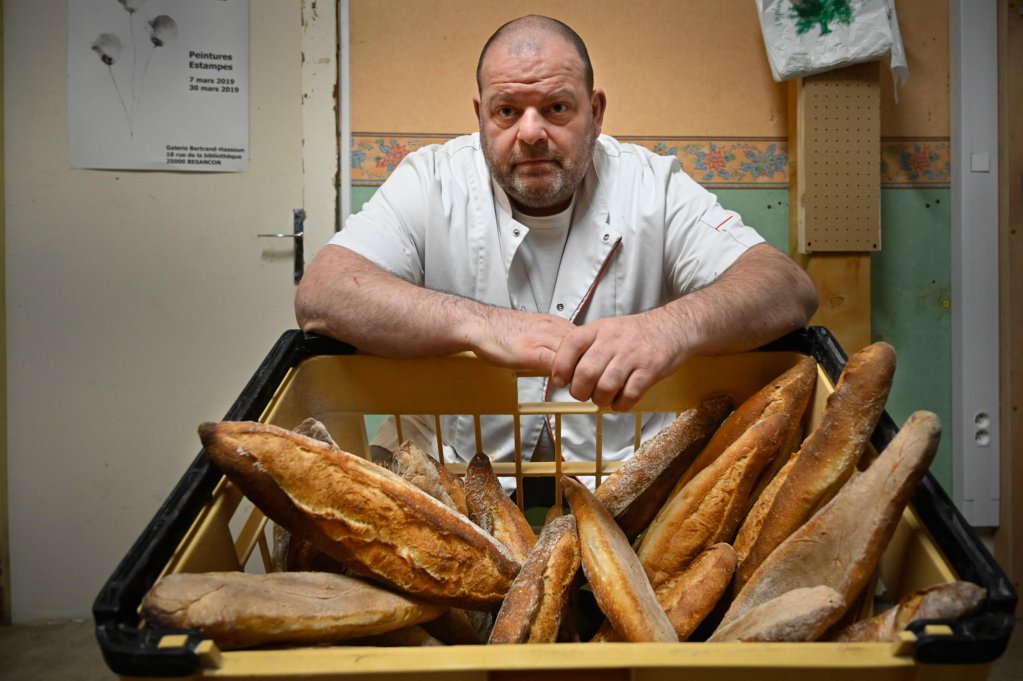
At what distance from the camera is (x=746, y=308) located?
3.32 feet

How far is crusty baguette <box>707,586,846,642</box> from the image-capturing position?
521 mm

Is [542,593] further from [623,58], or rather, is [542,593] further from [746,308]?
[623,58]

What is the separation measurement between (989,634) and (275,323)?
207cm

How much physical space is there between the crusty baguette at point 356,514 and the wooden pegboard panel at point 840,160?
5.53 ft

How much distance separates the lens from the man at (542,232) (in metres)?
1.19

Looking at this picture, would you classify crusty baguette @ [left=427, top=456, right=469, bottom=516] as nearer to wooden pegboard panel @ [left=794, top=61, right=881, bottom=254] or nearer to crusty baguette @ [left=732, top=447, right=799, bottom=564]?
crusty baguette @ [left=732, top=447, right=799, bottom=564]

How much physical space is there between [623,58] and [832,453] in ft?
5.47

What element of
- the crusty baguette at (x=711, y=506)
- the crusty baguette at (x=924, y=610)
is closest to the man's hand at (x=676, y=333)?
the crusty baguette at (x=711, y=506)

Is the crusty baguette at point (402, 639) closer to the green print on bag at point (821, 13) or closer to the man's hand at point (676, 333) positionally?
the man's hand at point (676, 333)

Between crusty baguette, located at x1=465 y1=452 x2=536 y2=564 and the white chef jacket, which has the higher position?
the white chef jacket

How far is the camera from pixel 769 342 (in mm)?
1007

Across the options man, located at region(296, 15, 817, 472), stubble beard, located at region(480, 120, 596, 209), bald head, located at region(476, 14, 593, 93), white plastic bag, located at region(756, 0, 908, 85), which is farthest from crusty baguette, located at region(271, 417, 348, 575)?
white plastic bag, located at region(756, 0, 908, 85)

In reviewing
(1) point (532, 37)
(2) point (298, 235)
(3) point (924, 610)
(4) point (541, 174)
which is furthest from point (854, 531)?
(2) point (298, 235)

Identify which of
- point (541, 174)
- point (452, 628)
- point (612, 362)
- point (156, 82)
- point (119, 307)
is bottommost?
point (452, 628)
